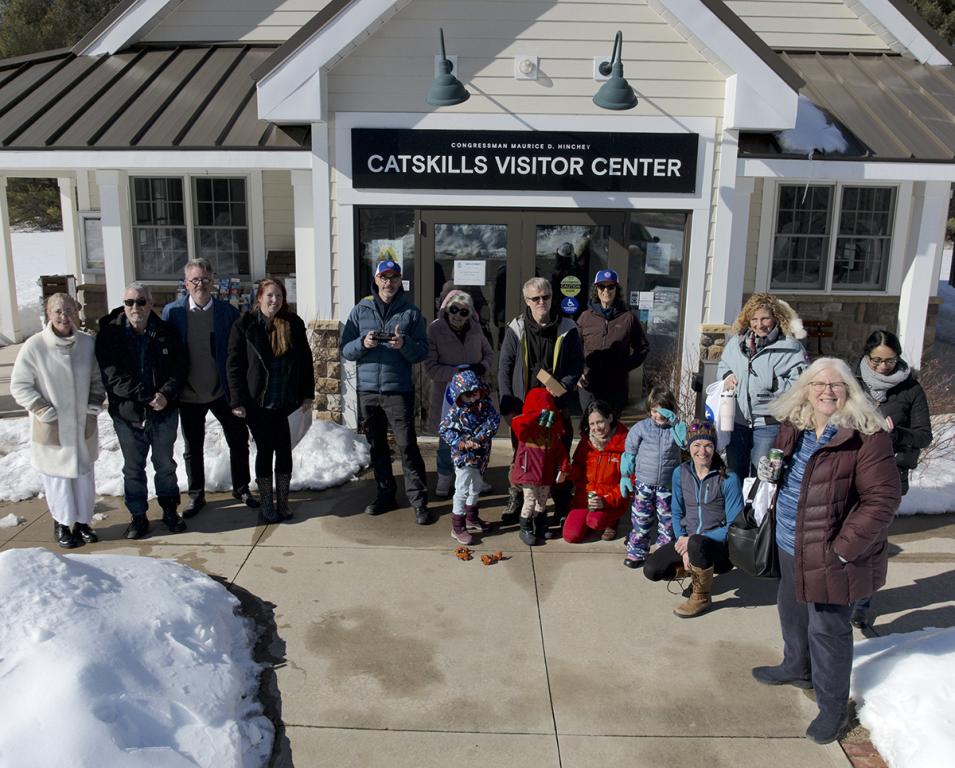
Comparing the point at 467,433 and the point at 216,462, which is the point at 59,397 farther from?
the point at 467,433

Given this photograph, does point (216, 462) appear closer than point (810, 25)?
Yes

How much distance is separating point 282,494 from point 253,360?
1104 millimetres

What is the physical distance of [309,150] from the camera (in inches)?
306

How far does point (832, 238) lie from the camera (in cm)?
1076

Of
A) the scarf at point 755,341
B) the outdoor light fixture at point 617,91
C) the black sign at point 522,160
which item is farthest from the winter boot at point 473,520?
the outdoor light fixture at point 617,91

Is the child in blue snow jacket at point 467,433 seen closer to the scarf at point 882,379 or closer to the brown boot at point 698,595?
the brown boot at point 698,595

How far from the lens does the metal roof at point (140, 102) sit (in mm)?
7828

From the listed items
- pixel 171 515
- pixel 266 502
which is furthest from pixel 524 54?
pixel 171 515

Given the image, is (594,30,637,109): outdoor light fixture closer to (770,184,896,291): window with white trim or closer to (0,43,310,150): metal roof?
(0,43,310,150): metal roof

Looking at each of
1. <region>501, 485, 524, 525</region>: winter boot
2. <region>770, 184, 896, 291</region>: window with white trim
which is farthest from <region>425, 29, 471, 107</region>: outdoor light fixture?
<region>770, 184, 896, 291</region>: window with white trim

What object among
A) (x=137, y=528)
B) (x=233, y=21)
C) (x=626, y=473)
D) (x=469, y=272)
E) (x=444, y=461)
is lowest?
(x=137, y=528)

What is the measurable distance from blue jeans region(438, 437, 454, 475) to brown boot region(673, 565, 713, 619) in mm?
2360

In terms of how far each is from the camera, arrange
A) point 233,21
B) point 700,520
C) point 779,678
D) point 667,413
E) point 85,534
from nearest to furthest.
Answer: point 779,678
point 700,520
point 667,413
point 85,534
point 233,21

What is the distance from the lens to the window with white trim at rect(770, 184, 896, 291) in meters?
10.8
